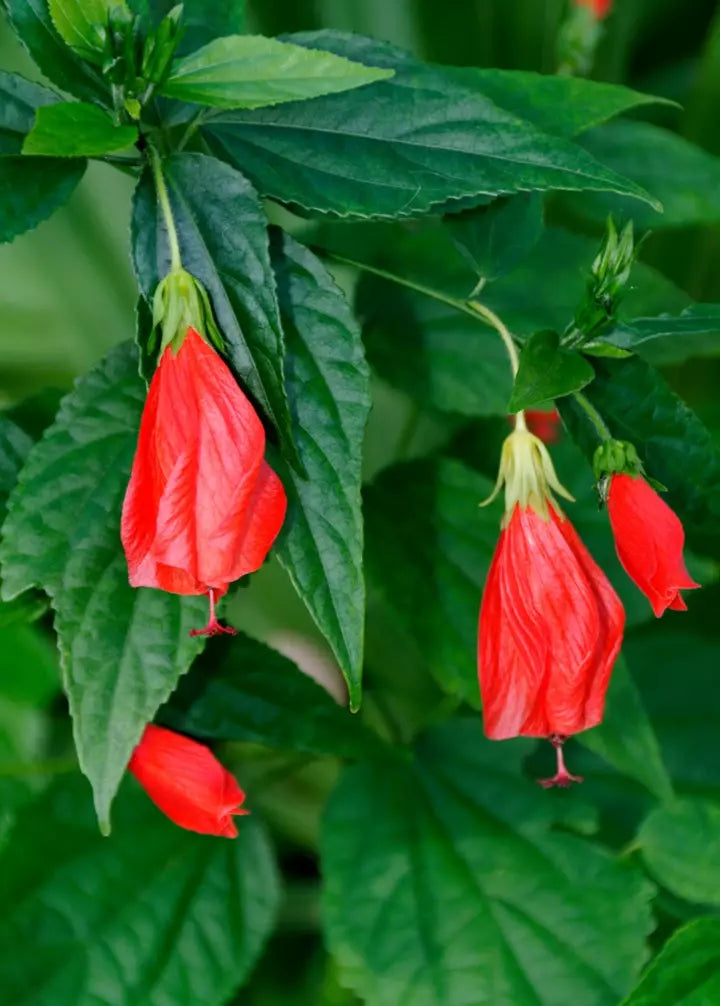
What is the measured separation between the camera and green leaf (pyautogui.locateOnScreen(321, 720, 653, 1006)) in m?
0.61

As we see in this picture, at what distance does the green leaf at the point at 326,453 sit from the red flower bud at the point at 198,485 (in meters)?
0.02

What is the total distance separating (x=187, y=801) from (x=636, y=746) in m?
0.23

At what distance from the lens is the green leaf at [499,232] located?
51 cm

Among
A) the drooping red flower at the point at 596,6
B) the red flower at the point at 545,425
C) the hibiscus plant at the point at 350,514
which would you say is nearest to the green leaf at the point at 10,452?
the hibiscus plant at the point at 350,514

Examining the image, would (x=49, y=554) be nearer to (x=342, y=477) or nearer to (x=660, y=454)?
(x=342, y=477)

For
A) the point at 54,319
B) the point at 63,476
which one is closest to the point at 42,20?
the point at 63,476

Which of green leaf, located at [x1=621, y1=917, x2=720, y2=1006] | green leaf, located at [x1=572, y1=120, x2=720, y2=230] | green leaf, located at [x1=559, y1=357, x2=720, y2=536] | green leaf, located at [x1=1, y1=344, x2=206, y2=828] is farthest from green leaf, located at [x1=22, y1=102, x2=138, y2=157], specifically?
green leaf, located at [x1=621, y1=917, x2=720, y2=1006]

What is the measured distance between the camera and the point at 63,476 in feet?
1.51

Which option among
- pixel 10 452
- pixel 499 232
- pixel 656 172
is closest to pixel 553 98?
pixel 499 232

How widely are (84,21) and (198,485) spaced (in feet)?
0.59

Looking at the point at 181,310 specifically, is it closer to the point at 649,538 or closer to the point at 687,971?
the point at 649,538

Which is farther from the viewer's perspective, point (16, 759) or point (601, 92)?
point (16, 759)

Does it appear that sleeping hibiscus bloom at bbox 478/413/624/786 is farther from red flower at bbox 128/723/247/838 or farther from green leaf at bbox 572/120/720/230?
green leaf at bbox 572/120/720/230

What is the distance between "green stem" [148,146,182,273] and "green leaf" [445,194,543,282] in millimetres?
140
